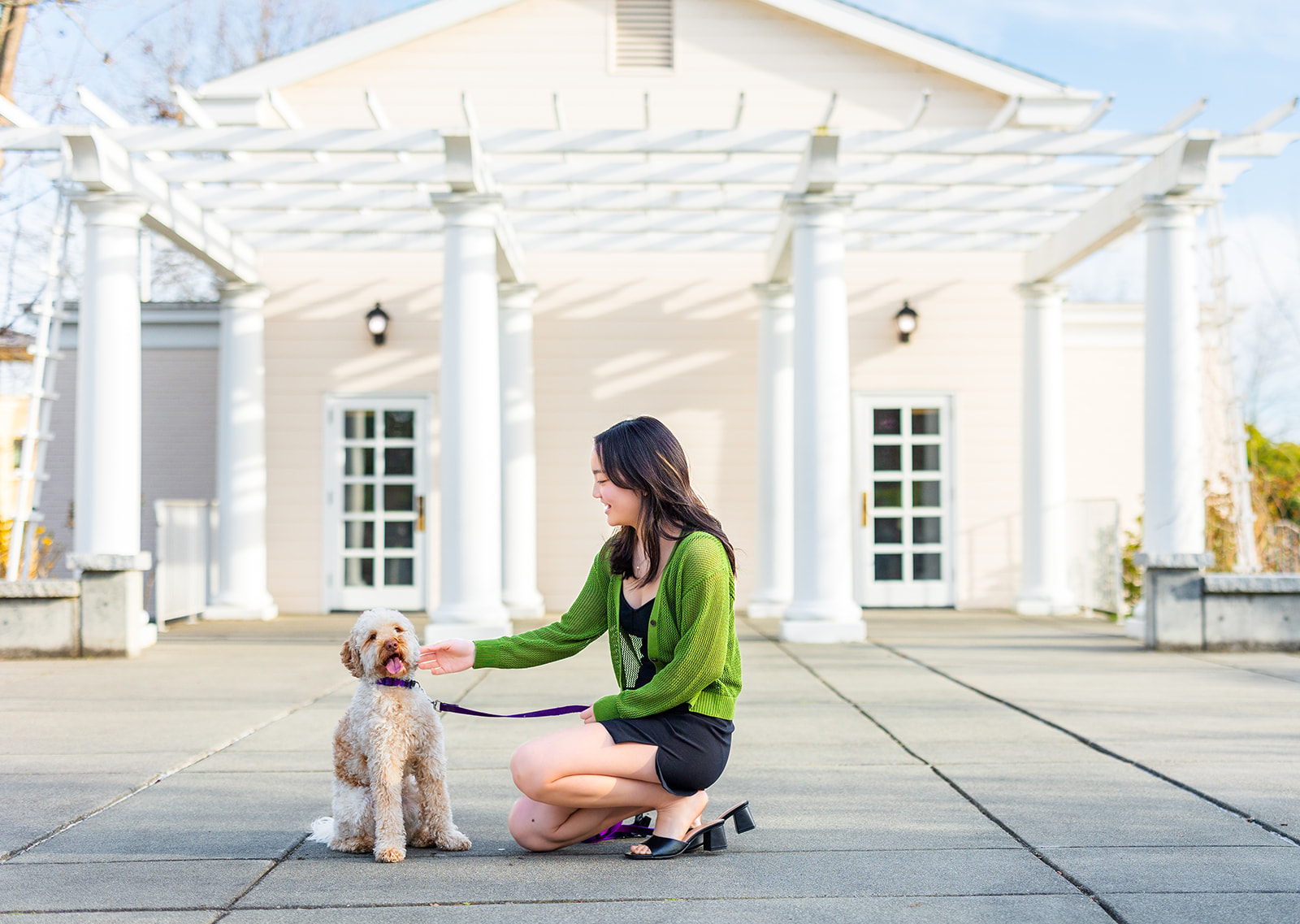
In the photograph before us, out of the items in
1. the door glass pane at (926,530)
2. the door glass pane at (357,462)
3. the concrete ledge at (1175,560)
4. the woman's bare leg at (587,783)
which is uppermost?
the door glass pane at (357,462)

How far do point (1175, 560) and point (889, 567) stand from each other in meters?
4.20

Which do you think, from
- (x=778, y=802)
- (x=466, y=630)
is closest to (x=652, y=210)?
(x=466, y=630)

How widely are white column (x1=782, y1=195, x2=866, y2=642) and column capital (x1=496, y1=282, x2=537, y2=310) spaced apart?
3460 mm

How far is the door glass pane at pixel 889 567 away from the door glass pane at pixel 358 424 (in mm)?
5740

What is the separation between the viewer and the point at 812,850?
3844mm

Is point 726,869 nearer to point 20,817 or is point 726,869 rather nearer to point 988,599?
point 20,817

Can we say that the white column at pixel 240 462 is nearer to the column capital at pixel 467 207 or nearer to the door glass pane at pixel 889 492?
the column capital at pixel 467 207

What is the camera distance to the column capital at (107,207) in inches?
361

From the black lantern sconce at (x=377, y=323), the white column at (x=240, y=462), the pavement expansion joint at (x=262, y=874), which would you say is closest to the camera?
the pavement expansion joint at (x=262, y=874)

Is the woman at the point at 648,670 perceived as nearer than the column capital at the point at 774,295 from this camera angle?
Yes

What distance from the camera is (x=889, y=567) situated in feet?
43.4

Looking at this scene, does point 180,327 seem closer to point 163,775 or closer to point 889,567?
point 889,567

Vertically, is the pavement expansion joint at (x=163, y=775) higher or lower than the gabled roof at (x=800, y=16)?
lower

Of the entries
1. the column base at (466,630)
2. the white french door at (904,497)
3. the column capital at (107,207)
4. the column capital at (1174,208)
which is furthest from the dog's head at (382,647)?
the white french door at (904,497)
